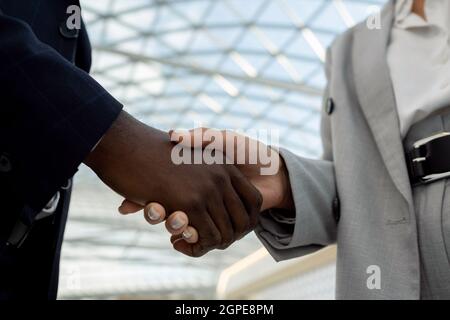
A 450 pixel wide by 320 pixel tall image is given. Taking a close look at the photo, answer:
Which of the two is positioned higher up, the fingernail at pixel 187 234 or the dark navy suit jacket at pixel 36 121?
the dark navy suit jacket at pixel 36 121

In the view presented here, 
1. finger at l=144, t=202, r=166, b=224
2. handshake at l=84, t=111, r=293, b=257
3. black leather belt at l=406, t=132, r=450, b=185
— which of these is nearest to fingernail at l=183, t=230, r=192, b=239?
handshake at l=84, t=111, r=293, b=257

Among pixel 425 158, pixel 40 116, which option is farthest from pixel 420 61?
pixel 40 116

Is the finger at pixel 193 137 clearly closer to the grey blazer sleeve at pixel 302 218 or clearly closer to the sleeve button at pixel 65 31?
the grey blazer sleeve at pixel 302 218

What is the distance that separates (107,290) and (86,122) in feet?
126

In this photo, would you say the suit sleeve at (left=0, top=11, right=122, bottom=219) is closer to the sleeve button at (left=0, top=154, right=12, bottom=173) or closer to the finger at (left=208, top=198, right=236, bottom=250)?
the sleeve button at (left=0, top=154, right=12, bottom=173)

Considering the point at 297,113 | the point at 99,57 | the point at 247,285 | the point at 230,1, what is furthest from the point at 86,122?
the point at 297,113

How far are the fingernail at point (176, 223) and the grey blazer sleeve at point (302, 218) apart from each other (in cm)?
65

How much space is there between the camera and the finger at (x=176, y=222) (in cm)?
Answer: 187

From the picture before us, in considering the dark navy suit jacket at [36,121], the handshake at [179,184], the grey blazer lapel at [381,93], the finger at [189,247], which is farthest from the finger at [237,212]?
the grey blazer lapel at [381,93]

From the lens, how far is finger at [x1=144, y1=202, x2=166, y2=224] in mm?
1861

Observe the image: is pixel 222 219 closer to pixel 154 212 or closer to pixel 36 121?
pixel 154 212

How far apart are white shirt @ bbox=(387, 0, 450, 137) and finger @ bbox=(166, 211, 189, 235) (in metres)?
1.17

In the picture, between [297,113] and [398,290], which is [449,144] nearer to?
[398,290]

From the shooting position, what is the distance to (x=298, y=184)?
2.36 metres
